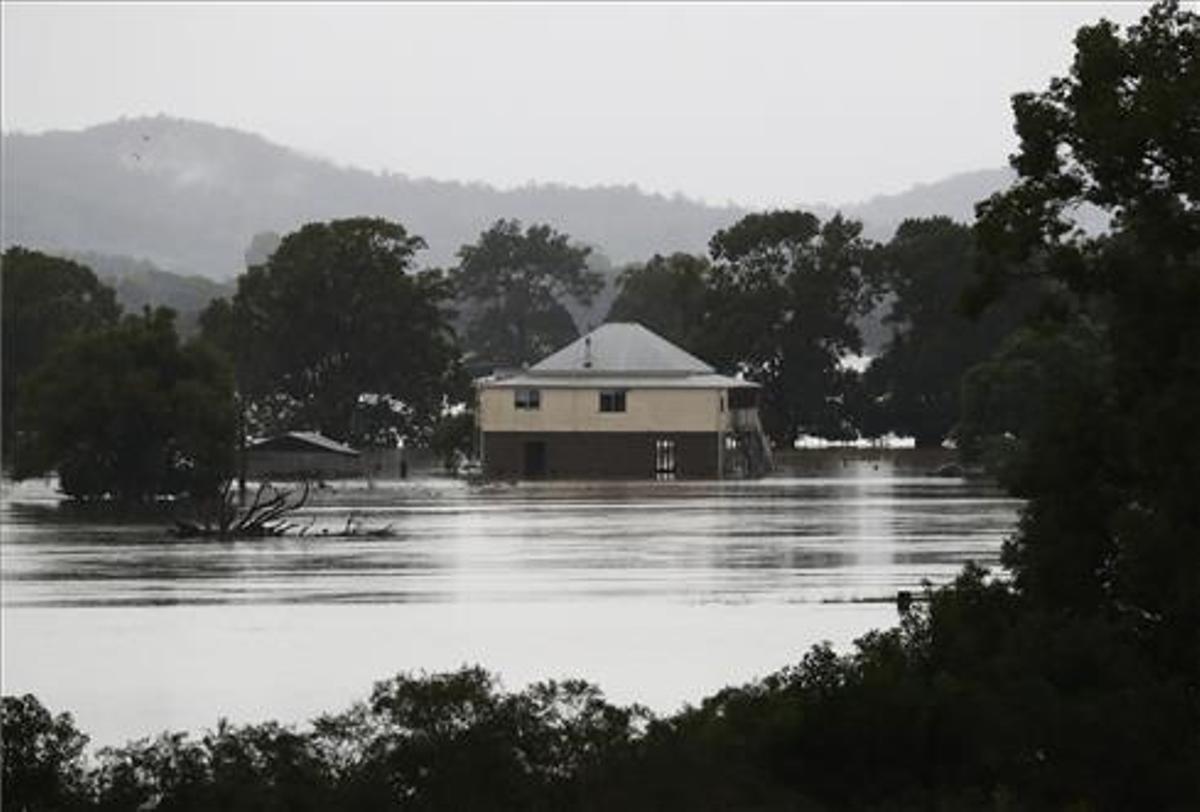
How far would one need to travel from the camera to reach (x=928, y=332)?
14462 centimetres

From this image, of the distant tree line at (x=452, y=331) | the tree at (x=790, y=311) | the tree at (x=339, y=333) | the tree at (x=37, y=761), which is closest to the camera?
the tree at (x=37, y=761)

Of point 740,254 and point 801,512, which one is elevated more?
point 740,254

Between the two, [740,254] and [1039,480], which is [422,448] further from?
[1039,480]

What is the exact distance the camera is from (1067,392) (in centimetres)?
2688

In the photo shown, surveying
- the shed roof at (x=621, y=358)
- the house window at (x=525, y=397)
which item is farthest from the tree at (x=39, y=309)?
the shed roof at (x=621, y=358)

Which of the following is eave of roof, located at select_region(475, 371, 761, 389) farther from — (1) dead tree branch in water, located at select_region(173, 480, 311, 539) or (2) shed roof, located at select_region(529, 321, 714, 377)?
(1) dead tree branch in water, located at select_region(173, 480, 311, 539)

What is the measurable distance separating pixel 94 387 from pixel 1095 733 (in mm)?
82262

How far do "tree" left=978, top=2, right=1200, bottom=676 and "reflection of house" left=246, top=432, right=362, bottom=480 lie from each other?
104m

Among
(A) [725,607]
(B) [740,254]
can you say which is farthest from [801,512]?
(B) [740,254]

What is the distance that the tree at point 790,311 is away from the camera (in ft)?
482

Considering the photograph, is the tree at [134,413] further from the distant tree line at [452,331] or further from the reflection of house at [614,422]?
the distant tree line at [452,331]

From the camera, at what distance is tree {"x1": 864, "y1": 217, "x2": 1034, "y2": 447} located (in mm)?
142625

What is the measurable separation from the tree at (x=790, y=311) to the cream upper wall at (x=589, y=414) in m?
17.2

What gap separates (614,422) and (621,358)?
163 inches
